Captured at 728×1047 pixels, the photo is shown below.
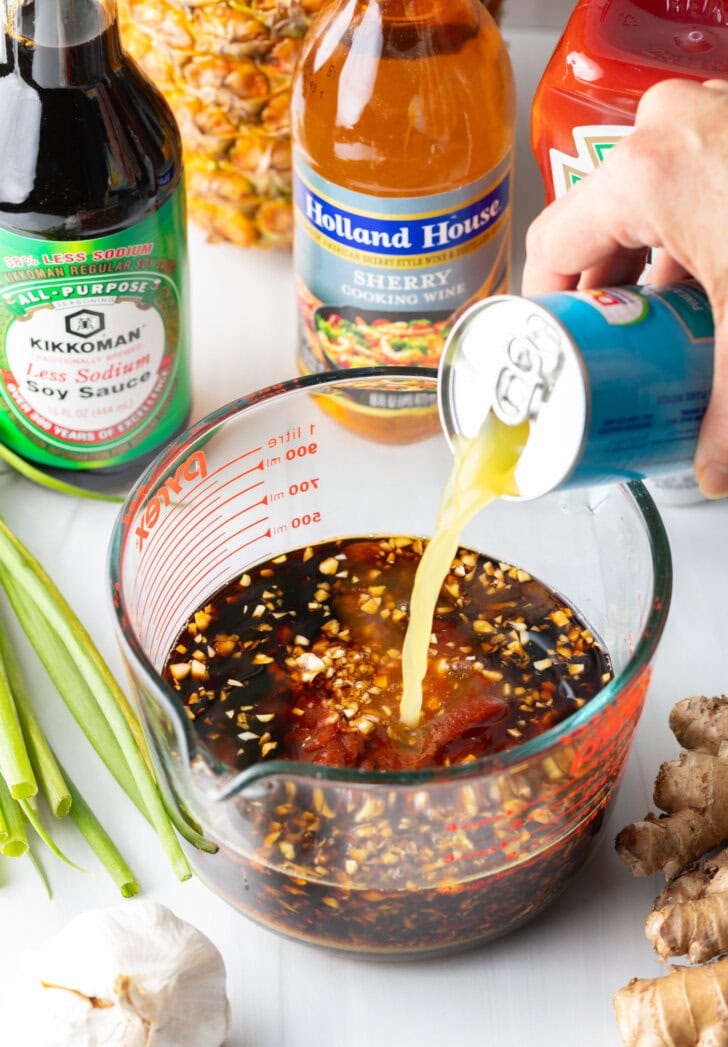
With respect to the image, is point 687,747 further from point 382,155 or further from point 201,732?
point 382,155

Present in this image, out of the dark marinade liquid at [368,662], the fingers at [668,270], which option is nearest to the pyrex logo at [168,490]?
the dark marinade liquid at [368,662]

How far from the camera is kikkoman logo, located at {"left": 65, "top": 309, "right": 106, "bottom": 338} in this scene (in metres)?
1.44

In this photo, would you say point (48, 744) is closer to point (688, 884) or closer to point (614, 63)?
point (688, 884)

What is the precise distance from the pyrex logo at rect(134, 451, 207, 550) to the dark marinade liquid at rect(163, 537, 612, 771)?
114mm

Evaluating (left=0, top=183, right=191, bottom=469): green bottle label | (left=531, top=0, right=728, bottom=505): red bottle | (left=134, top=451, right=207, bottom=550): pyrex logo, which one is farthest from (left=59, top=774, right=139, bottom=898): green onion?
(left=531, top=0, right=728, bottom=505): red bottle

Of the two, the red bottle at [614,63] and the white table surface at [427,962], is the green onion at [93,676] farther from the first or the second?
the red bottle at [614,63]

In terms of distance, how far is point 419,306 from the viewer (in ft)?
5.13

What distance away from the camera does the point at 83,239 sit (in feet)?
4.58

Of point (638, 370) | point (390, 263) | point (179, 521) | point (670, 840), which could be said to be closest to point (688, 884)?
point (670, 840)

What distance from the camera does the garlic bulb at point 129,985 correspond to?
1.11 m

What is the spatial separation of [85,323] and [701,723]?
2.26 feet

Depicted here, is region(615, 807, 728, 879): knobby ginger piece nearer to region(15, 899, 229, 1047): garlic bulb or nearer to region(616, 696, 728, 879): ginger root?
region(616, 696, 728, 879): ginger root

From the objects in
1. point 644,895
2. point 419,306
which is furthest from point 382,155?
point 644,895

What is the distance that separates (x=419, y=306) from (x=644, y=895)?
2.11 ft
